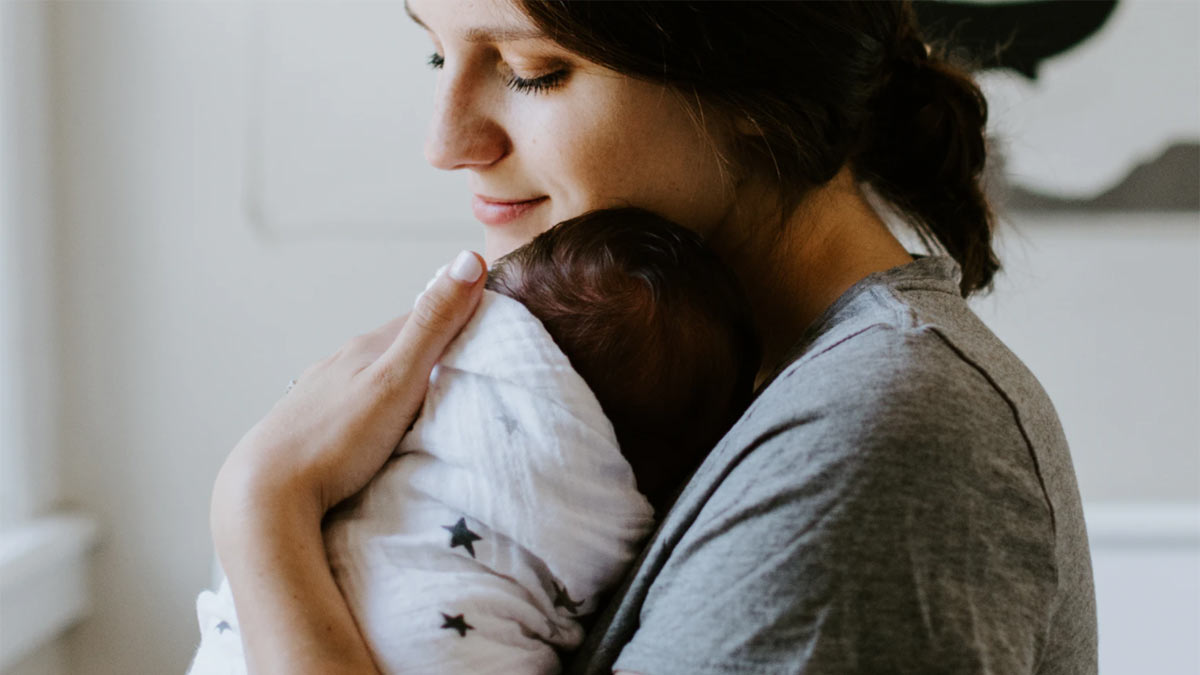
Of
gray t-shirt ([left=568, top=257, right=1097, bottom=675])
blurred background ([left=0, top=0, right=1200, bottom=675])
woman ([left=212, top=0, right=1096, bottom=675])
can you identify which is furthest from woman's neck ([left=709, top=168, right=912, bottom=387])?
blurred background ([left=0, top=0, right=1200, bottom=675])

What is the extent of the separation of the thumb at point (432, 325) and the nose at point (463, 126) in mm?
146

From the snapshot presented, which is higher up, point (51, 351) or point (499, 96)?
point (499, 96)

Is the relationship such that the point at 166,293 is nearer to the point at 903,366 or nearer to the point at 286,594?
the point at 286,594

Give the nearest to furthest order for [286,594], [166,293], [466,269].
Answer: [286,594] → [466,269] → [166,293]

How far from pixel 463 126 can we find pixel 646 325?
27 centimetres

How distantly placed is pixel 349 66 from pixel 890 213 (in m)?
1.37

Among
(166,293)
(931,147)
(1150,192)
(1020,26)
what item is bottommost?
(166,293)

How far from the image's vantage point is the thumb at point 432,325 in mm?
812

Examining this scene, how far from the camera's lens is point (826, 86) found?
874 mm

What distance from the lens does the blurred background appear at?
2.00 meters

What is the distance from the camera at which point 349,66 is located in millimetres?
2035

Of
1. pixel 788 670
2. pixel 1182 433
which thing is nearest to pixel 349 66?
pixel 788 670

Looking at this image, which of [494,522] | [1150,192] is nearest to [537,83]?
[494,522]

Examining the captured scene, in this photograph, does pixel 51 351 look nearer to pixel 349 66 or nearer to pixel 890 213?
pixel 349 66
